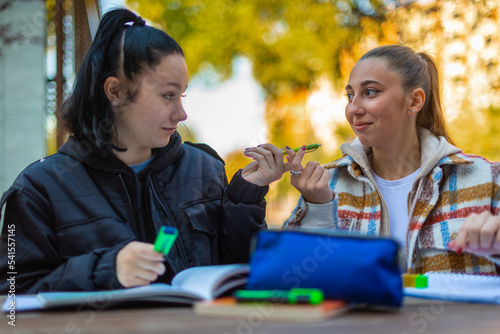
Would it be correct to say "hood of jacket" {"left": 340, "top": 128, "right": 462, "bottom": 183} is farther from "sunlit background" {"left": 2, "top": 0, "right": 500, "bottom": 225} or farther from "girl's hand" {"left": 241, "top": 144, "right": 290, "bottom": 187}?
"sunlit background" {"left": 2, "top": 0, "right": 500, "bottom": 225}

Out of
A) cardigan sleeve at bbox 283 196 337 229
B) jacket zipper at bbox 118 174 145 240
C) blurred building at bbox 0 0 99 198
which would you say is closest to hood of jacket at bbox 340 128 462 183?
cardigan sleeve at bbox 283 196 337 229

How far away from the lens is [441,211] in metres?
1.62

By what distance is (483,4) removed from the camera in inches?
152

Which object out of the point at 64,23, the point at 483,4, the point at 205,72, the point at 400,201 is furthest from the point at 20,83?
the point at 205,72

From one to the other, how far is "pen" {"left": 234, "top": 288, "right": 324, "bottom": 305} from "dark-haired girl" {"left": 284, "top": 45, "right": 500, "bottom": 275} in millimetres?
718

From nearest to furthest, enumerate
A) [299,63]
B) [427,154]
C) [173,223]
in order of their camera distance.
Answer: [173,223] < [427,154] < [299,63]

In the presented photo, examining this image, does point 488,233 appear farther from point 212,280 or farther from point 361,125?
point 361,125

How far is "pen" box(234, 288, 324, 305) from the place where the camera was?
0.79 m

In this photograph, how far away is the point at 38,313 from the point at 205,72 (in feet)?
24.4

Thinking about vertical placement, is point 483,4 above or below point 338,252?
above

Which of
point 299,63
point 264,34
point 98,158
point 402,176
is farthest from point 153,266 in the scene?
point 264,34

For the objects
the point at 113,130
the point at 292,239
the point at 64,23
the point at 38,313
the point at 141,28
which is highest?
the point at 64,23

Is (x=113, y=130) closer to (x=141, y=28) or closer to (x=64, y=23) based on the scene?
(x=141, y=28)

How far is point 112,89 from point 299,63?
597 cm
